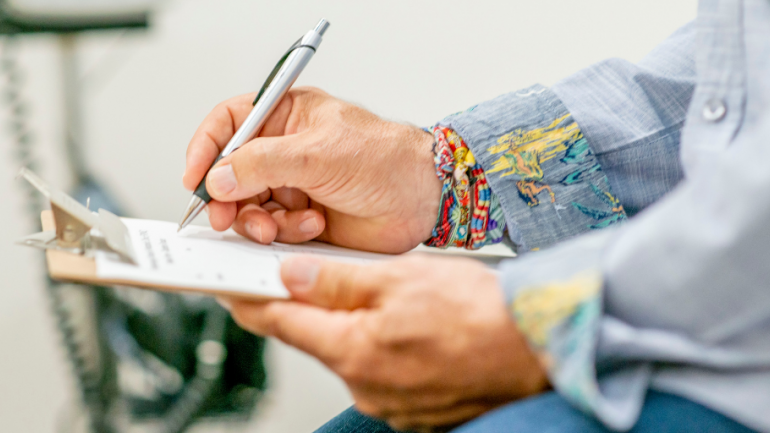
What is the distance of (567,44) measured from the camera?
34.4 inches

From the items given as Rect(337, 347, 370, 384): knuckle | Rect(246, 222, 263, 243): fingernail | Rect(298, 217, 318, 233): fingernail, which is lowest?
Rect(298, 217, 318, 233): fingernail

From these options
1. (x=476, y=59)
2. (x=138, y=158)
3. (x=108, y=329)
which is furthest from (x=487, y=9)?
(x=108, y=329)

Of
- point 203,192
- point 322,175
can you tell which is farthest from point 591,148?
point 203,192

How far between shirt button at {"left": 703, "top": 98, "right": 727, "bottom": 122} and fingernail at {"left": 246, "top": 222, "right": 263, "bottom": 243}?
365 millimetres

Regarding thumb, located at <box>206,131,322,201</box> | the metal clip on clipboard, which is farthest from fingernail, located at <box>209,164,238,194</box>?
the metal clip on clipboard

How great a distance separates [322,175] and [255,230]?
0.08m

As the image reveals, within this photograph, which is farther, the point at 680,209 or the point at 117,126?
the point at 117,126

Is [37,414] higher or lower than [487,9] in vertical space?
lower

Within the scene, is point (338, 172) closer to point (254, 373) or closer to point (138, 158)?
point (254, 373)

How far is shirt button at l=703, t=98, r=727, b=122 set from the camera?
0.30m

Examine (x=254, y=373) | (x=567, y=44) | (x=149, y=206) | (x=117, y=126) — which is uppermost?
(x=567, y=44)

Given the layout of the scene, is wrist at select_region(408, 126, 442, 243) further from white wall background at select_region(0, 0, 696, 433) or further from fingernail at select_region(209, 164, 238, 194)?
white wall background at select_region(0, 0, 696, 433)

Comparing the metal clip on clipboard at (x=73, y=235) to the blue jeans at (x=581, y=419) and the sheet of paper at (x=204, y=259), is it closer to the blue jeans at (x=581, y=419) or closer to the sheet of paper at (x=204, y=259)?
the sheet of paper at (x=204, y=259)

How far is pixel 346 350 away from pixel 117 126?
2.92ft
